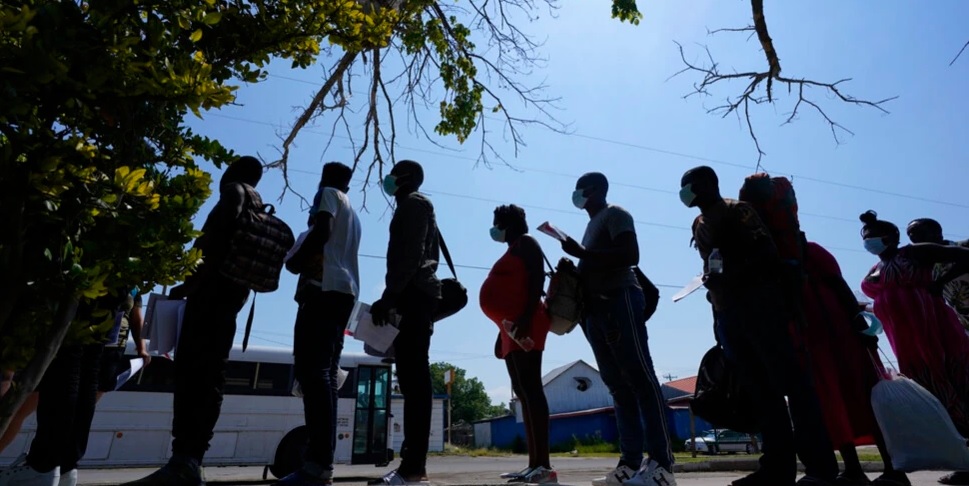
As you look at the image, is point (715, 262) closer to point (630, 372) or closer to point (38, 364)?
point (630, 372)

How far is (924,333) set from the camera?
13.8ft

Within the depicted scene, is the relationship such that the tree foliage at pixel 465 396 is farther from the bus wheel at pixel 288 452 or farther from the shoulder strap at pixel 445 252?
the shoulder strap at pixel 445 252

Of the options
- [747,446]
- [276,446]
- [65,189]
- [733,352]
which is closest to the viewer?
[65,189]

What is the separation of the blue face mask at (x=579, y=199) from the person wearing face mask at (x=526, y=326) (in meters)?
0.39

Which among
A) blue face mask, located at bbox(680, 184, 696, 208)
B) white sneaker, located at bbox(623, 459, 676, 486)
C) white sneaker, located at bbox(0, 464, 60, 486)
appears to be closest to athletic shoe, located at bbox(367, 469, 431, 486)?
white sneaker, located at bbox(623, 459, 676, 486)

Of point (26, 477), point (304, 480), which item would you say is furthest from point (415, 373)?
point (26, 477)

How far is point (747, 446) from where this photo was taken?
2870 cm

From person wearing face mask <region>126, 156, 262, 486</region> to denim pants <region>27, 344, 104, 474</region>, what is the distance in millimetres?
485

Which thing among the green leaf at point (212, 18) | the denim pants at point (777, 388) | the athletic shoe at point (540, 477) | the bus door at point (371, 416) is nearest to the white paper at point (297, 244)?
the green leaf at point (212, 18)

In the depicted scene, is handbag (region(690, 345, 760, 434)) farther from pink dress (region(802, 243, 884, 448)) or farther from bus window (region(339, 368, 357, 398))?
bus window (region(339, 368, 357, 398))

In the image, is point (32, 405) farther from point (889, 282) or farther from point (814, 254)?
point (889, 282)

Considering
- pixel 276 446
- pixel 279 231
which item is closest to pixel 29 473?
pixel 279 231

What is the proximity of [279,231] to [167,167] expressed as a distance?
1.39 metres

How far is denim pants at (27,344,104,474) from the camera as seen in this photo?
286 cm
